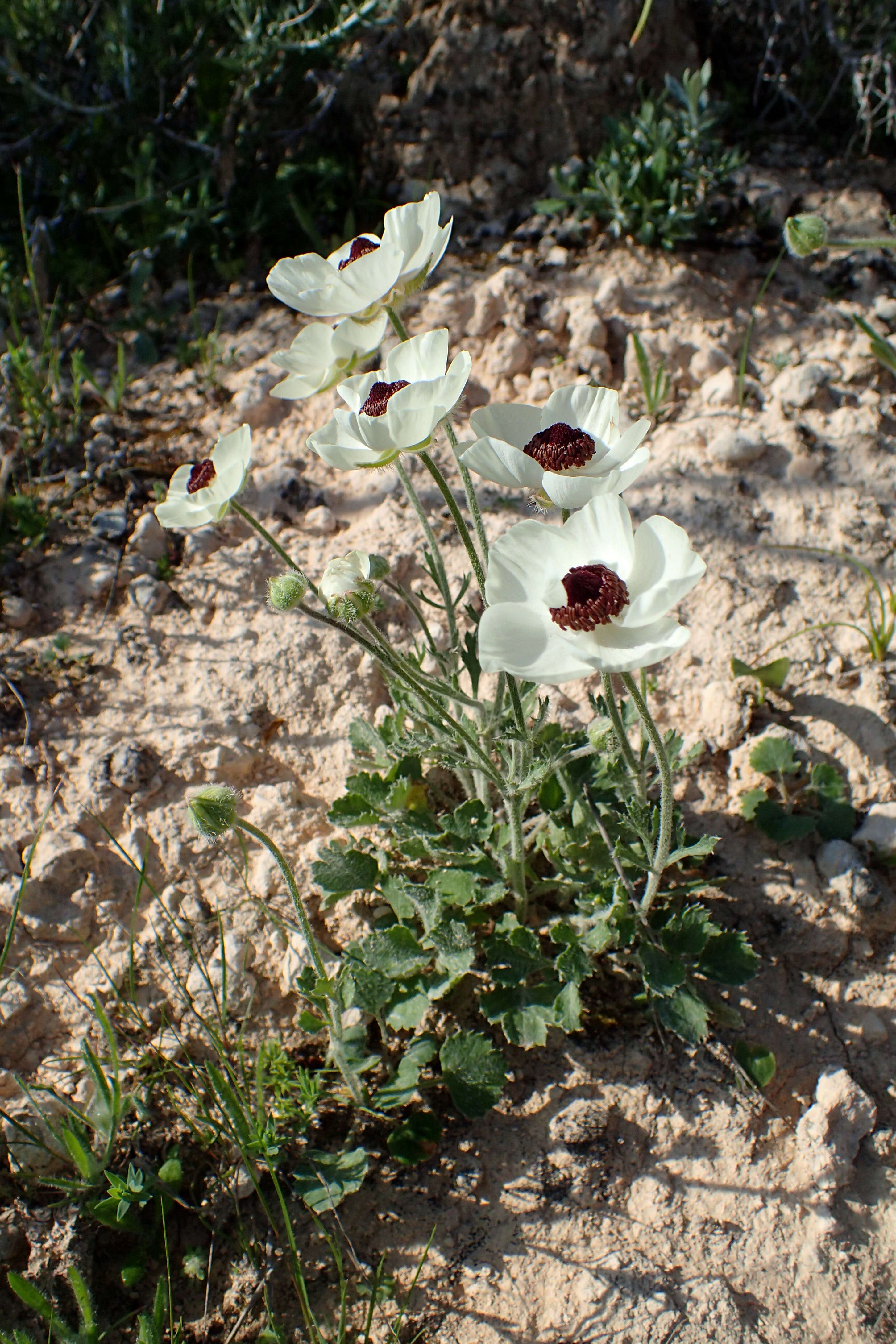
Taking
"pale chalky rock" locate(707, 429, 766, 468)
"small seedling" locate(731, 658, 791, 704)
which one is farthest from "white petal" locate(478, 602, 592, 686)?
"pale chalky rock" locate(707, 429, 766, 468)

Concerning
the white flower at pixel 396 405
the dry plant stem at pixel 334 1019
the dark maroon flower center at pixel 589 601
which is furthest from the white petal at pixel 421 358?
the dry plant stem at pixel 334 1019

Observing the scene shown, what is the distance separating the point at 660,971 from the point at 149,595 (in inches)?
74.5

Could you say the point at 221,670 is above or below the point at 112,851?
above

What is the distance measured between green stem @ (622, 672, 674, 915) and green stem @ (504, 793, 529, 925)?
0.28 metres

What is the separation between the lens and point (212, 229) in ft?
12.7

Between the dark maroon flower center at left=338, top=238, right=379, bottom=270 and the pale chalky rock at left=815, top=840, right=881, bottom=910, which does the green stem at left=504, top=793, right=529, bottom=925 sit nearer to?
the pale chalky rock at left=815, top=840, right=881, bottom=910

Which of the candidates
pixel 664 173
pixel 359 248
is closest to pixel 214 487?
pixel 359 248

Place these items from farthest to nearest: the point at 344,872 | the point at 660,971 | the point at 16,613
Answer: the point at 16,613 < the point at 344,872 < the point at 660,971

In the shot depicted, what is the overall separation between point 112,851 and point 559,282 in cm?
263

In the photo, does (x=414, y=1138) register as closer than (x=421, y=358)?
No

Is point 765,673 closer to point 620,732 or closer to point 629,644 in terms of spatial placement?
point 620,732

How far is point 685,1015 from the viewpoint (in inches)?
81.2

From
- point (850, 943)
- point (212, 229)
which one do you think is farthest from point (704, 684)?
point (212, 229)

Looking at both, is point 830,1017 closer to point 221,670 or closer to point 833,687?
point 833,687
